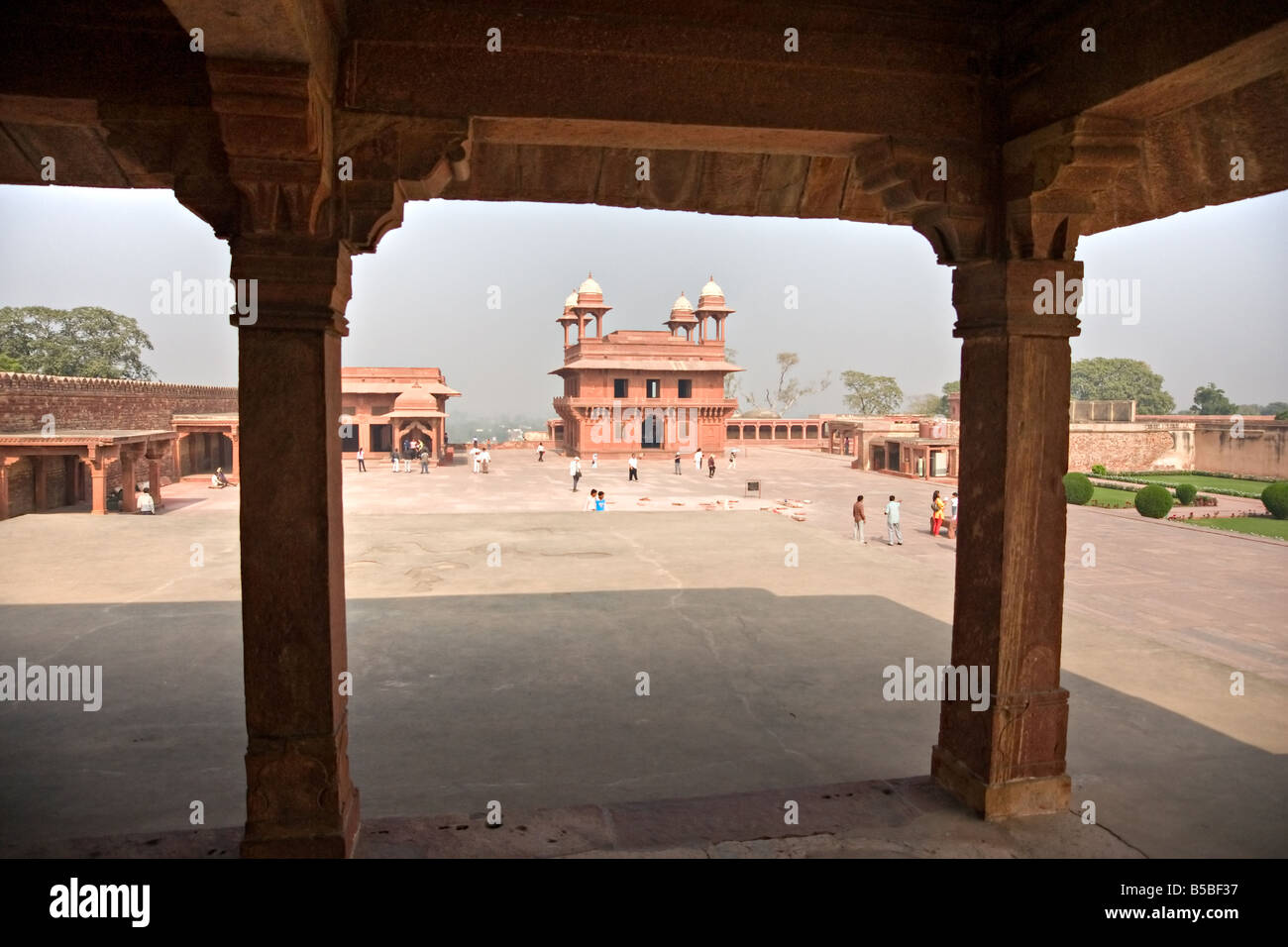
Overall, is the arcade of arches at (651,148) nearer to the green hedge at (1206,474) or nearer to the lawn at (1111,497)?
the lawn at (1111,497)

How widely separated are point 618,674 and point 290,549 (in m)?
3.59

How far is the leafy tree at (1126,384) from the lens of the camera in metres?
70.7

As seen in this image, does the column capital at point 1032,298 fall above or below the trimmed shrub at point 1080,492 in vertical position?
above

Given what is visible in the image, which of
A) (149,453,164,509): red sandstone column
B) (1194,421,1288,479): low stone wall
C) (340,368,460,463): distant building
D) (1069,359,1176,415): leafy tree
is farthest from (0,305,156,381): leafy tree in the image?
(1069,359,1176,415): leafy tree

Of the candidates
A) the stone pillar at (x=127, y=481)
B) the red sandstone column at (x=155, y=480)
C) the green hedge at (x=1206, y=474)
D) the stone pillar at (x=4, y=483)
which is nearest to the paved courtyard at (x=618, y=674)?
the stone pillar at (x=4, y=483)

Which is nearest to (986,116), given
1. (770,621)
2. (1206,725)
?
(1206,725)

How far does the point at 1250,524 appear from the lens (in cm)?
1895

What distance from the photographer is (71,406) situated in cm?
1983

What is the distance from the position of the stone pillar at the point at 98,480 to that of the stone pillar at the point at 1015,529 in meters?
17.7

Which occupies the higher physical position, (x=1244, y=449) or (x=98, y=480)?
(x=1244, y=449)

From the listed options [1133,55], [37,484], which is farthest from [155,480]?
[1133,55]

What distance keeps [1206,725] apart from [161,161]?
6.37m

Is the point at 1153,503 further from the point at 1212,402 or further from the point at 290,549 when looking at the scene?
the point at 1212,402

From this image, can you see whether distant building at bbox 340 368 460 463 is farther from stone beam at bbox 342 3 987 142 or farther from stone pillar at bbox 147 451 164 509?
stone beam at bbox 342 3 987 142
